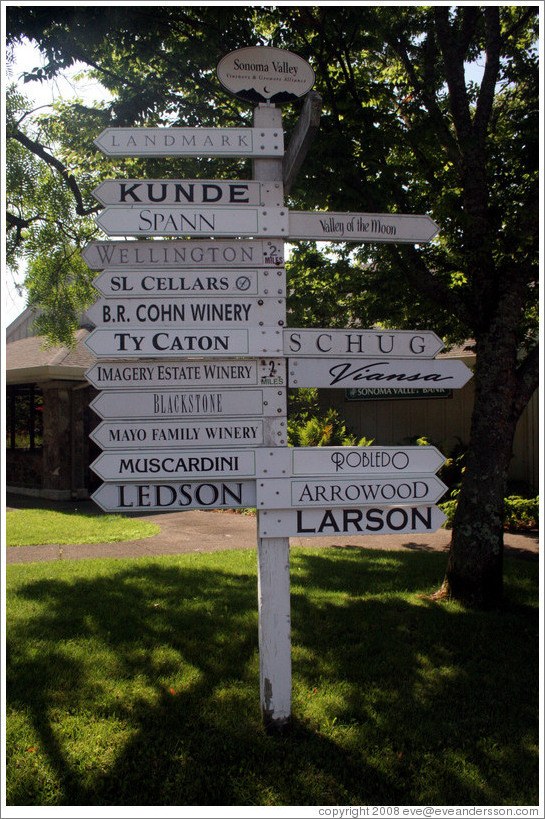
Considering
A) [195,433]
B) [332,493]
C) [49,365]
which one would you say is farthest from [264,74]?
[49,365]

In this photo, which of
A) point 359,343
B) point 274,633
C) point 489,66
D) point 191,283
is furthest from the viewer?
point 489,66

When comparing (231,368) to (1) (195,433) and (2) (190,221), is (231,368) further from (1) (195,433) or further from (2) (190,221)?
(2) (190,221)

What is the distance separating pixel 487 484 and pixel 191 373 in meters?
3.50

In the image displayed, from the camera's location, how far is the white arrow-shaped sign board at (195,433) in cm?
357

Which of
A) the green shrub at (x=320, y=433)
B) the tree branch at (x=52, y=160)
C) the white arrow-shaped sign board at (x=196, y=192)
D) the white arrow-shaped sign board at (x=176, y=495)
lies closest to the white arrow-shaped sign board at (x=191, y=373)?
the white arrow-shaped sign board at (x=176, y=495)

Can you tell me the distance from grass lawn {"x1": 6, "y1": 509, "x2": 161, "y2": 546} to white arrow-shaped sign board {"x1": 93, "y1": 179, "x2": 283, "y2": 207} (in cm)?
640

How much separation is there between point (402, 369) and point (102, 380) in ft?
5.88

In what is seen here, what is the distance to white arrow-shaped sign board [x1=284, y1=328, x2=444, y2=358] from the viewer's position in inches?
145

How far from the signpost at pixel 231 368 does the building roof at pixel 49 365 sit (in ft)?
29.4

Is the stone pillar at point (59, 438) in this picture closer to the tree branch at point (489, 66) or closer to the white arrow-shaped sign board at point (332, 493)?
the tree branch at point (489, 66)

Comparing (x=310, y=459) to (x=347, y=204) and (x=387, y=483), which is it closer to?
(x=387, y=483)

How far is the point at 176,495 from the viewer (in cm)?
359

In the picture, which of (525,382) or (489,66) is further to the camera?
(489,66)

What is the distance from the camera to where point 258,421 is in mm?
3635
